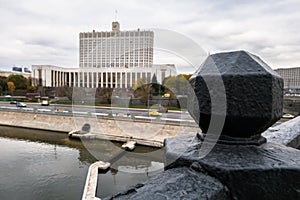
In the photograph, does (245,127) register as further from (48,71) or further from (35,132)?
(48,71)

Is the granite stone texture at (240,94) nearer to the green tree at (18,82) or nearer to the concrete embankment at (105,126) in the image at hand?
the concrete embankment at (105,126)

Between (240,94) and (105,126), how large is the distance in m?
20.0

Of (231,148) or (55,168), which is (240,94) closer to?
(231,148)

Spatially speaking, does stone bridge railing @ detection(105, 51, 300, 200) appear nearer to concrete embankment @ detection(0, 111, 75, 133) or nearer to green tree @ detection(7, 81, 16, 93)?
concrete embankment @ detection(0, 111, 75, 133)

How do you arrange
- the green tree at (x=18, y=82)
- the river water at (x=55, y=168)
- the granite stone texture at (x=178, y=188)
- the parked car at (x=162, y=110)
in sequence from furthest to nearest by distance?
the green tree at (x=18, y=82) → the parked car at (x=162, y=110) → the river water at (x=55, y=168) → the granite stone texture at (x=178, y=188)

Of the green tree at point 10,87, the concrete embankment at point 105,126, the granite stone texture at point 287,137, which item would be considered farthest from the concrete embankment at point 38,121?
the green tree at point 10,87

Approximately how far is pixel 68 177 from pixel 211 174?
12.9m

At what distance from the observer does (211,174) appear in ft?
2.91

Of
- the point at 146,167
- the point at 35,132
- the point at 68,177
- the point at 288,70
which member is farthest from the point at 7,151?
the point at 288,70

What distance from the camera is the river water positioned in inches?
416

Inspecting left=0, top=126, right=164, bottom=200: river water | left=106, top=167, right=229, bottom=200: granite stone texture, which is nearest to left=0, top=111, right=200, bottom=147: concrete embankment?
left=0, top=126, right=164, bottom=200: river water

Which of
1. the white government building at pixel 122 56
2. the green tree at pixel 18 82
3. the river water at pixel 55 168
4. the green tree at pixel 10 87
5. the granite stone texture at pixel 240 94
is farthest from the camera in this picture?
the green tree at pixel 18 82

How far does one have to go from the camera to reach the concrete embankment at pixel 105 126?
17.9 m

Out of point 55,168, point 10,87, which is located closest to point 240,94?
point 55,168
